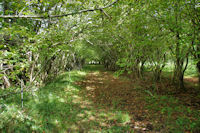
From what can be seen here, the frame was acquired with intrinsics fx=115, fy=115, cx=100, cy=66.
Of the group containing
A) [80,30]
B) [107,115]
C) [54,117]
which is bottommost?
[107,115]

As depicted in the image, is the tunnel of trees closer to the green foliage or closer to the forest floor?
the forest floor

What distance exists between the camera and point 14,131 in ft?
12.9

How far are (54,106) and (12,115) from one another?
2428 mm

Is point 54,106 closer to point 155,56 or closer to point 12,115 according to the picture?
point 12,115

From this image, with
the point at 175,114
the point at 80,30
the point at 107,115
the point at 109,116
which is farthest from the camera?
the point at 80,30

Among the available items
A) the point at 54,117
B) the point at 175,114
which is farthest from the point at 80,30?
the point at 175,114

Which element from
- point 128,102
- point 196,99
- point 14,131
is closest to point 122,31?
point 128,102

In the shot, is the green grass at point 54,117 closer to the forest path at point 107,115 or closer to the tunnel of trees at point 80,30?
the forest path at point 107,115

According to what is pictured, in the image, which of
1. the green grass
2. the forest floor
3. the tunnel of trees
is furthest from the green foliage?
the tunnel of trees

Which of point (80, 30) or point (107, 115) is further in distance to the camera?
point (80, 30)

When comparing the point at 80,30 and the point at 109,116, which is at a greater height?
the point at 80,30

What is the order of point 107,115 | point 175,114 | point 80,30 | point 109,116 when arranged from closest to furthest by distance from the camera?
point 175,114
point 109,116
point 107,115
point 80,30

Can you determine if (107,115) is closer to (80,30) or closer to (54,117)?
(54,117)

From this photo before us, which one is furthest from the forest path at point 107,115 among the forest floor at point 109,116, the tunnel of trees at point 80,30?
the tunnel of trees at point 80,30
